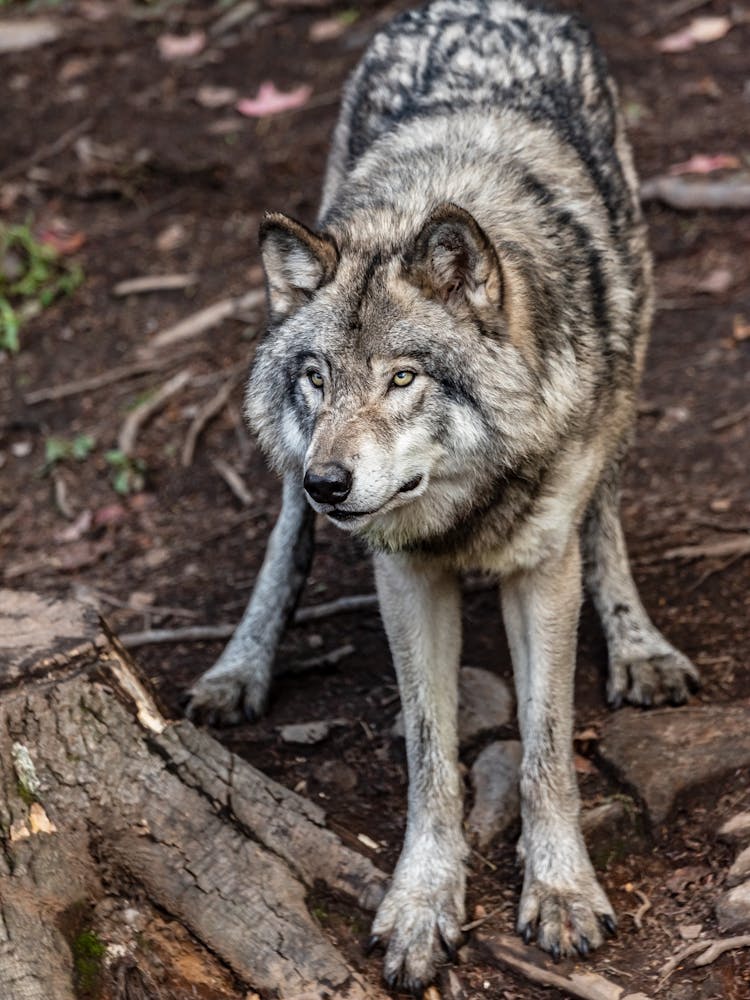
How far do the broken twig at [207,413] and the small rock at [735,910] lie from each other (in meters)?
3.90

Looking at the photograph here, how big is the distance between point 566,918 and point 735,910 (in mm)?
479

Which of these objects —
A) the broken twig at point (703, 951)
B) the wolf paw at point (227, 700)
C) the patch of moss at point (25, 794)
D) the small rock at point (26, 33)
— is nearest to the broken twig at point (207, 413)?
the wolf paw at point (227, 700)

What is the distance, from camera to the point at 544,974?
371cm

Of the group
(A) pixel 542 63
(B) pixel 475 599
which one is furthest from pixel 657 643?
(A) pixel 542 63

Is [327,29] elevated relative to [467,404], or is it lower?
lower

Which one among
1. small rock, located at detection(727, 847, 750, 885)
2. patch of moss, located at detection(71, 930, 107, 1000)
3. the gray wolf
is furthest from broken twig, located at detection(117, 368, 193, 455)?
small rock, located at detection(727, 847, 750, 885)

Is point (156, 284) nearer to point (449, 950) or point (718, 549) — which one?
point (718, 549)

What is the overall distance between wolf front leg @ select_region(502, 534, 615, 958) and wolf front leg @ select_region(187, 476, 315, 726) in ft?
3.92

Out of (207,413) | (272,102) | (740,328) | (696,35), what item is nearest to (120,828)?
(207,413)

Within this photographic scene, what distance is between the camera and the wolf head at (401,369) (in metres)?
3.50

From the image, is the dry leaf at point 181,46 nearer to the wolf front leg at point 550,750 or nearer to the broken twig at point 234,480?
the broken twig at point 234,480

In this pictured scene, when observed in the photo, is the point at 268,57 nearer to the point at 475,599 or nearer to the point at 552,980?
the point at 475,599

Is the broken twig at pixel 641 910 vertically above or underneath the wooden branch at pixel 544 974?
underneath

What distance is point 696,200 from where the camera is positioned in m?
7.63
